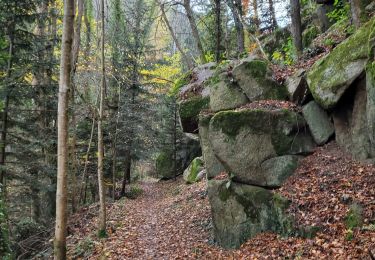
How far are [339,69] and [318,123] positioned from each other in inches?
63.9

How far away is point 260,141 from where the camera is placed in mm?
8906

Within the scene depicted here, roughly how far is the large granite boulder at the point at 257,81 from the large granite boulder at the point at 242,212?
299 centimetres

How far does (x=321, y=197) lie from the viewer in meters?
7.23

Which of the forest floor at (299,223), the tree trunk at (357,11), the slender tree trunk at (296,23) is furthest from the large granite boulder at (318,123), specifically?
the slender tree trunk at (296,23)

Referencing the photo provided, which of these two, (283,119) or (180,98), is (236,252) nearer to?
(283,119)

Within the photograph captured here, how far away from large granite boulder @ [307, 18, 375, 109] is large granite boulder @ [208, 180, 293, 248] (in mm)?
2736

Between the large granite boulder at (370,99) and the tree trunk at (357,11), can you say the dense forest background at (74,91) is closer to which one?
the tree trunk at (357,11)

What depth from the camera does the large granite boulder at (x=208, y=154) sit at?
10109 millimetres

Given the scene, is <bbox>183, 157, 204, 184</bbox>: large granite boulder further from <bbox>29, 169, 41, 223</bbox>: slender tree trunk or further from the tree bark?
the tree bark

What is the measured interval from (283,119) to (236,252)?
3.65 metres

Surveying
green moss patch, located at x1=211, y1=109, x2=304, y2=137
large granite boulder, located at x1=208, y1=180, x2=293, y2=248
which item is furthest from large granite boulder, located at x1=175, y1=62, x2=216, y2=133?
large granite boulder, located at x1=208, y1=180, x2=293, y2=248

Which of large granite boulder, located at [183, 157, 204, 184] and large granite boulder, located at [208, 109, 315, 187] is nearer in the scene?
large granite boulder, located at [208, 109, 315, 187]

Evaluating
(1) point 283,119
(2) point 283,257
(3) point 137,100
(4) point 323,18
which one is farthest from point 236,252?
(3) point 137,100

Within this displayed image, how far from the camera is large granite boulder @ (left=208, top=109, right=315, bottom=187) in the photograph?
8.80 metres
